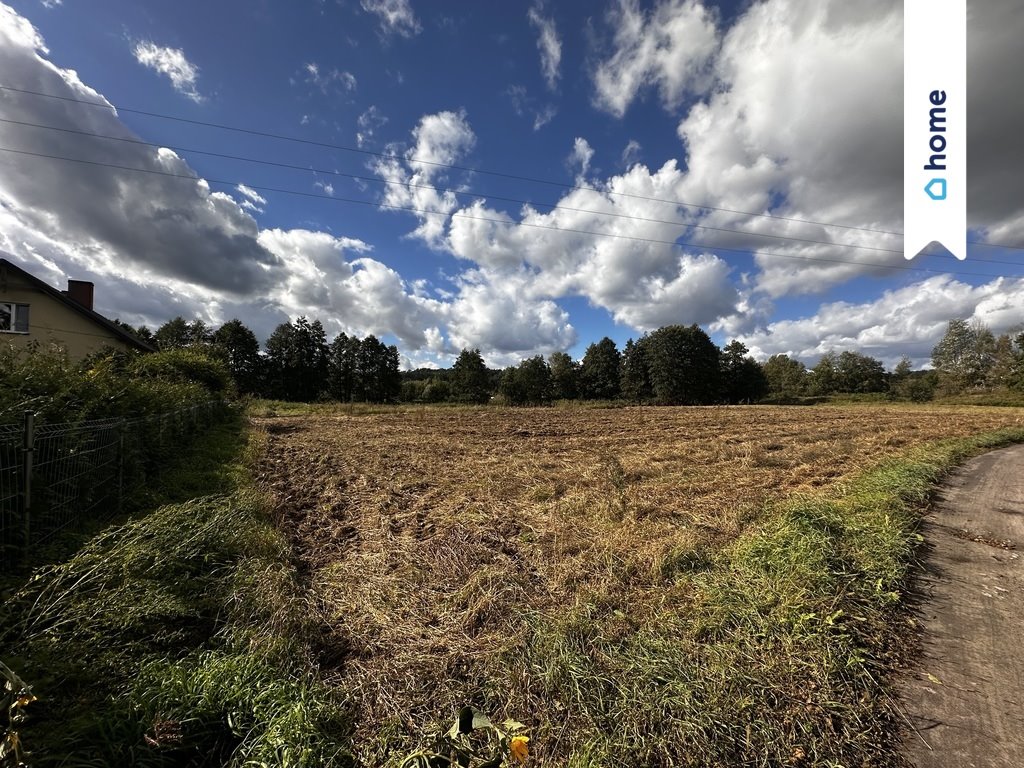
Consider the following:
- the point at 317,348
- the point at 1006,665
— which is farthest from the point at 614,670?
the point at 317,348

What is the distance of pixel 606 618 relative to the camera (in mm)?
3104

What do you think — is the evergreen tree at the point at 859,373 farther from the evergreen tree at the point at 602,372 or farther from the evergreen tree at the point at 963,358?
the evergreen tree at the point at 602,372

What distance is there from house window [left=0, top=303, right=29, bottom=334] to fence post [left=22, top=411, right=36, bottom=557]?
795 inches

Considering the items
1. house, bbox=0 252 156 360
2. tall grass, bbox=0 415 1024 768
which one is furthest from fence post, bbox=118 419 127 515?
house, bbox=0 252 156 360

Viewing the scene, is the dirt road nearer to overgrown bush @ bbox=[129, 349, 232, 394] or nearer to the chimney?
overgrown bush @ bbox=[129, 349, 232, 394]

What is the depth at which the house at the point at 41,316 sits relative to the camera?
16438 millimetres

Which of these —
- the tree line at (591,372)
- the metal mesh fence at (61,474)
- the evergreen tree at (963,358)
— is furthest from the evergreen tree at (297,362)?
the evergreen tree at (963,358)

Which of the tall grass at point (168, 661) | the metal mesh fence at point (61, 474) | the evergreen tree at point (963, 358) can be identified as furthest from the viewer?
the evergreen tree at point (963, 358)

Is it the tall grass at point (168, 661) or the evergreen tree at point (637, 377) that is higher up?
the evergreen tree at point (637, 377)

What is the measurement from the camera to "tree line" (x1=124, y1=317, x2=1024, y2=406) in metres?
47.6

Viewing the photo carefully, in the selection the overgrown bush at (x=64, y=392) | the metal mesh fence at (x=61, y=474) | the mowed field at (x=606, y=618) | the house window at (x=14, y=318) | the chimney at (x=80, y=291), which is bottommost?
the mowed field at (x=606, y=618)

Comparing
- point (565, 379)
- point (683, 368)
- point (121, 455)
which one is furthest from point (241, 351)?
point (683, 368)

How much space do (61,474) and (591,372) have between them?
60072 mm

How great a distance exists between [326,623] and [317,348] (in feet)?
195
